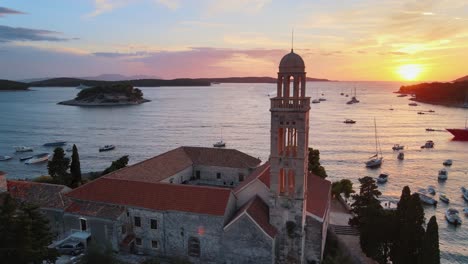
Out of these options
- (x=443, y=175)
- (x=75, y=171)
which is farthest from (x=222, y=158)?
(x=443, y=175)

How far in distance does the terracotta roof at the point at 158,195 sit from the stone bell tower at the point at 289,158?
4999 millimetres

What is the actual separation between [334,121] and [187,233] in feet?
409

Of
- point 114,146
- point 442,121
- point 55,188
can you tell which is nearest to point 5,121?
point 114,146

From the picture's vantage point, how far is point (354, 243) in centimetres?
3594

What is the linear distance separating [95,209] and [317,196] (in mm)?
21161

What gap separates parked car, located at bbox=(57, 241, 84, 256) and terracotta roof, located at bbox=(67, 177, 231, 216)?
4280mm

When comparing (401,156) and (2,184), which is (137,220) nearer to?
(2,184)

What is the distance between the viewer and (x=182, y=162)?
4447 cm

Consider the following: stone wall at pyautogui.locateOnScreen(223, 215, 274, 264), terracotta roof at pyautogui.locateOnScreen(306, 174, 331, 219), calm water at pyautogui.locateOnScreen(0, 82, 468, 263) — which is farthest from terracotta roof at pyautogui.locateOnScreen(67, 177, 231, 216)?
calm water at pyautogui.locateOnScreen(0, 82, 468, 263)

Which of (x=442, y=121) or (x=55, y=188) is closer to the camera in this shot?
(x=55, y=188)

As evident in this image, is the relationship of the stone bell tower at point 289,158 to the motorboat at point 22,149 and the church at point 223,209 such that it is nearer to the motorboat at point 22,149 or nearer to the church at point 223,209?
the church at point 223,209

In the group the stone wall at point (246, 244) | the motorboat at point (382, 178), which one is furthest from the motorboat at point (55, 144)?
the stone wall at point (246, 244)

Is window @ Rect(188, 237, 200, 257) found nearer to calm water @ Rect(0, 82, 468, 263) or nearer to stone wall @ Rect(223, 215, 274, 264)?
stone wall @ Rect(223, 215, 274, 264)

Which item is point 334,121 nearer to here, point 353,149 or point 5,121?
point 353,149
